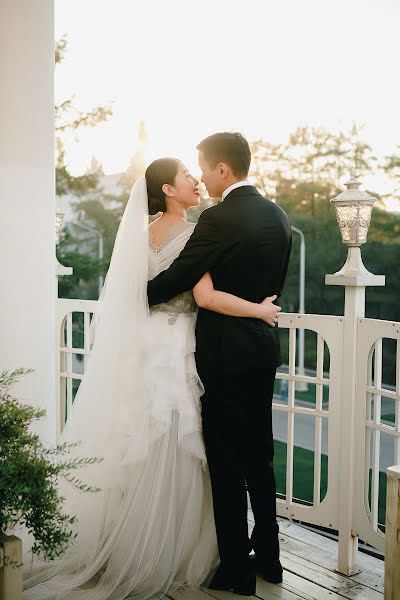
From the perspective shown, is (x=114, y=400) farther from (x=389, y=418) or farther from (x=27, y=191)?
(x=389, y=418)

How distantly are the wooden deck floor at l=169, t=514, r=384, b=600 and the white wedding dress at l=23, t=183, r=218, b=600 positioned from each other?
16 cm

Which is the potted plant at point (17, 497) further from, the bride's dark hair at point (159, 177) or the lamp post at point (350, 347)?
the lamp post at point (350, 347)

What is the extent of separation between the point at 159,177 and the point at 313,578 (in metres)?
1.67

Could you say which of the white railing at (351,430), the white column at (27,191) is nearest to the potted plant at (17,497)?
the white column at (27,191)

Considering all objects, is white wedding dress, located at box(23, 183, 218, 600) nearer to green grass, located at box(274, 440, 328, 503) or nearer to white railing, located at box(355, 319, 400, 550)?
white railing, located at box(355, 319, 400, 550)

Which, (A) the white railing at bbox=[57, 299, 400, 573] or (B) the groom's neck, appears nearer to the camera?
(B) the groom's neck

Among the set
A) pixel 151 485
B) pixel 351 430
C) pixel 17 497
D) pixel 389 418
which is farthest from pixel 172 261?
pixel 389 418

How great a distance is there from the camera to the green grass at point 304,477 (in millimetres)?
11031

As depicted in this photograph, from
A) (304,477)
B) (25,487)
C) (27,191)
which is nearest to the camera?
(25,487)

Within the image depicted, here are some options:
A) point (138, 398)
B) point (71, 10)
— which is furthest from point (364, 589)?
point (71, 10)

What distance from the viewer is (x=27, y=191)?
2.45m

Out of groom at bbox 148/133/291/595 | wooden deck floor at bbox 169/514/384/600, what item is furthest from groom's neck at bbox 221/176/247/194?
wooden deck floor at bbox 169/514/384/600

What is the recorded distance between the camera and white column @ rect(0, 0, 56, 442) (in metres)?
2.40

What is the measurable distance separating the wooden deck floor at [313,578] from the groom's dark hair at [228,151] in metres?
1.52
